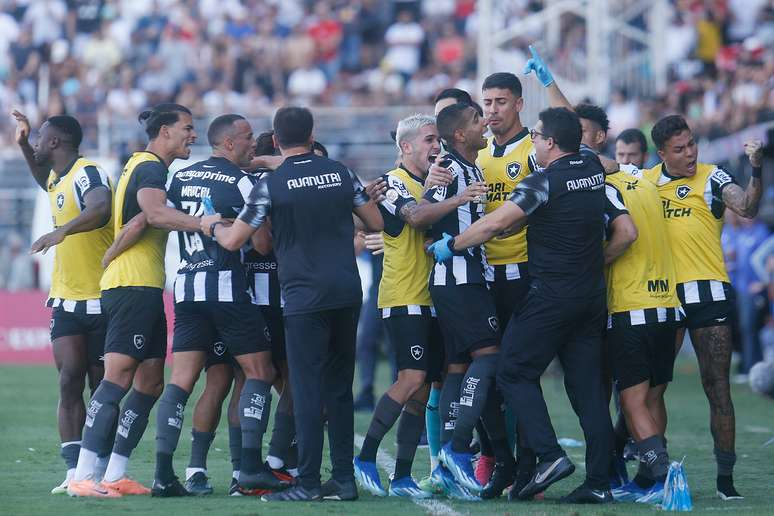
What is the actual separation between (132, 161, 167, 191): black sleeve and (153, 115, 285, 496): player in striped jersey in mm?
93

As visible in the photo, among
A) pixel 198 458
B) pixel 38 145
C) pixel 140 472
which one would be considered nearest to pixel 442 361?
pixel 198 458

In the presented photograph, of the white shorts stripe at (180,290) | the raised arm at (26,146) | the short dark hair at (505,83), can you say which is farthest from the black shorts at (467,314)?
the raised arm at (26,146)

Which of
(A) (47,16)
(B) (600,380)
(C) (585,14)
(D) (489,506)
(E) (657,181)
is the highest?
(A) (47,16)

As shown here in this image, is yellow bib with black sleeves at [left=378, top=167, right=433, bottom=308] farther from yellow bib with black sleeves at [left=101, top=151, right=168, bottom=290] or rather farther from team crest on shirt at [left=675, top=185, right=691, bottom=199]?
team crest on shirt at [left=675, top=185, right=691, bottom=199]

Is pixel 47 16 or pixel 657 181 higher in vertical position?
pixel 47 16

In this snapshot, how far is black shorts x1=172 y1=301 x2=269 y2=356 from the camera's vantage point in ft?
29.7

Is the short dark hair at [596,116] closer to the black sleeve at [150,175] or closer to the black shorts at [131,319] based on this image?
the black sleeve at [150,175]

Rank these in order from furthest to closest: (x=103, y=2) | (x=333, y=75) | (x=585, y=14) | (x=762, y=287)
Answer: (x=103, y=2) < (x=333, y=75) < (x=585, y=14) < (x=762, y=287)

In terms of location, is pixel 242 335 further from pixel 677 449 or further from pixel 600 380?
pixel 677 449

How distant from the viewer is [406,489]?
927 centimetres

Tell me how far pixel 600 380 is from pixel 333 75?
19.5 meters

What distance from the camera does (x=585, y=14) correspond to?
838 inches

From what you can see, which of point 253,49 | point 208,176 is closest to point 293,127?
point 208,176

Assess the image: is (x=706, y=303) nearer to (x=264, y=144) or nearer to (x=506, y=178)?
(x=506, y=178)
